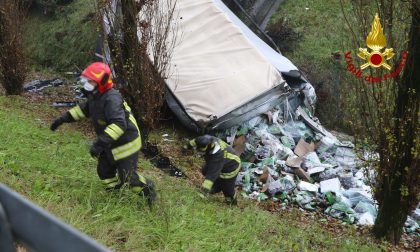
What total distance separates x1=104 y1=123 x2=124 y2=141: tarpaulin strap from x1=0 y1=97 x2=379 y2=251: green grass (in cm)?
60

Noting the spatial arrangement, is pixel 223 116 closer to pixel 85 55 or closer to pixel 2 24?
pixel 2 24

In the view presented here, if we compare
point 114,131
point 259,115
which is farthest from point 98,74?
point 259,115

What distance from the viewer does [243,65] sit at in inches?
413

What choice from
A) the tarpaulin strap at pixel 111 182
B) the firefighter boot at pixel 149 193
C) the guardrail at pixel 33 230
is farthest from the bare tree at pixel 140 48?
the guardrail at pixel 33 230

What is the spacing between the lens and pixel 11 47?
10266 mm

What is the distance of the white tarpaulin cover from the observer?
9930 mm

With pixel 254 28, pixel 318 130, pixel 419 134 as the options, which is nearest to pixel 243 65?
pixel 318 130

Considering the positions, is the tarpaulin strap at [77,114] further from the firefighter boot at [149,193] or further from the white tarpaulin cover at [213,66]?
the white tarpaulin cover at [213,66]

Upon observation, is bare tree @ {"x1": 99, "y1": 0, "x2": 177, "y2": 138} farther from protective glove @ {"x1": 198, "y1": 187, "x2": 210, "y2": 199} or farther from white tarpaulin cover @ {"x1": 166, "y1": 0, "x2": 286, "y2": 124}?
protective glove @ {"x1": 198, "y1": 187, "x2": 210, "y2": 199}

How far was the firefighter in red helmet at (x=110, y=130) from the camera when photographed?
466 cm

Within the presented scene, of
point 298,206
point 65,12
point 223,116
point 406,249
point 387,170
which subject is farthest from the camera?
point 65,12

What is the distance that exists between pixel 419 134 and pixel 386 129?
1.23ft

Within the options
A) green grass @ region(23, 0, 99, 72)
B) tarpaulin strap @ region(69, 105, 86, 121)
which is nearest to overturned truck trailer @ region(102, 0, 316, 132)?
green grass @ region(23, 0, 99, 72)

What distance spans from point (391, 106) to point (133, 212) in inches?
134
